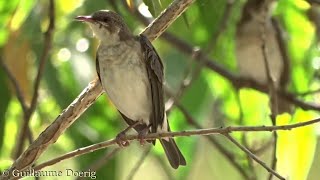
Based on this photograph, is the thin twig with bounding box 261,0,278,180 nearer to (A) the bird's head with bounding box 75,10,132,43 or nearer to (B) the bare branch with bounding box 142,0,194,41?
(B) the bare branch with bounding box 142,0,194,41

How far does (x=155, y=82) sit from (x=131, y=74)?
103 mm

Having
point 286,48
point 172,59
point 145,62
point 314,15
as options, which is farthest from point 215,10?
point 286,48

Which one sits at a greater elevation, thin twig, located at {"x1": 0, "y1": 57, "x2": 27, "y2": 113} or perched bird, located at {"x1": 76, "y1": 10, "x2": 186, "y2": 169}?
thin twig, located at {"x1": 0, "y1": 57, "x2": 27, "y2": 113}

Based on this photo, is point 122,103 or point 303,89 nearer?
point 122,103

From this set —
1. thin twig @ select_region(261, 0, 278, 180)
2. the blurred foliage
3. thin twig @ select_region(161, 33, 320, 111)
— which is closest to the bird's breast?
the blurred foliage

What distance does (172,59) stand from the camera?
4082mm

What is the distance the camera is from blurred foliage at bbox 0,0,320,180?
10.5 ft

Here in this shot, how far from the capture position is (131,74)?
9.73 ft

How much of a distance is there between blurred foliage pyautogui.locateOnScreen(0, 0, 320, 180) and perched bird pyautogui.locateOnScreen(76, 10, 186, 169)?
0.72 ft

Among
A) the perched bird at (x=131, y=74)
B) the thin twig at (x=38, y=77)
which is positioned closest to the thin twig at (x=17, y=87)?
the thin twig at (x=38, y=77)

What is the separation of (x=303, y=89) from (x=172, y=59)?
24.9 inches

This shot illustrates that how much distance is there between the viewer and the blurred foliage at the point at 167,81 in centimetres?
319

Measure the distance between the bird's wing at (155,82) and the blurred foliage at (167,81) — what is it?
20cm

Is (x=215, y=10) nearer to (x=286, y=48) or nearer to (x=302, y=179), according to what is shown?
(x=302, y=179)
